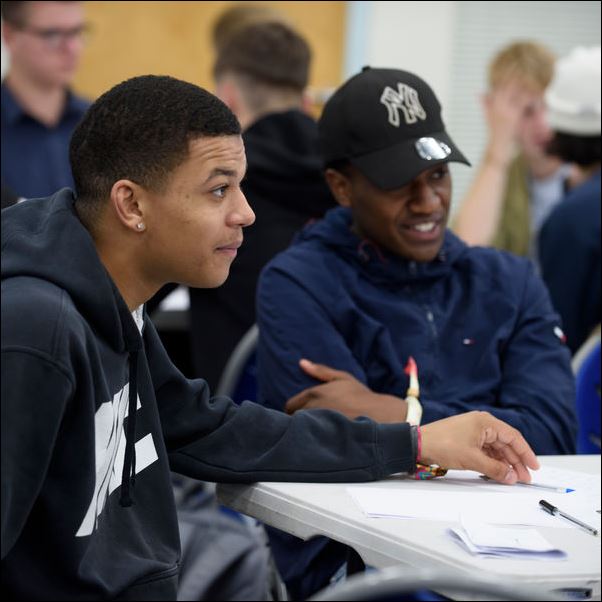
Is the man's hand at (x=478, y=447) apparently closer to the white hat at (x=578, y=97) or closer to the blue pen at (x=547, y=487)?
the blue pen at (x=547, y=487)

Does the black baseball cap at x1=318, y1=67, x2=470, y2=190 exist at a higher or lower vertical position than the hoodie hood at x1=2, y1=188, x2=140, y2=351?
higher

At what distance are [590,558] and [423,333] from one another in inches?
32.3

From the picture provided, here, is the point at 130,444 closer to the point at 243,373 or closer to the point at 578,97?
the point at 243,373

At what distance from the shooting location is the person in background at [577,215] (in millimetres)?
2934

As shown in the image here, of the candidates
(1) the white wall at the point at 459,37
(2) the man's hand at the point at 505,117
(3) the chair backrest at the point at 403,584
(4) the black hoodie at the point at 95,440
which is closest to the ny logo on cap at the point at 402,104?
(1) the white wall at the point at 459,37

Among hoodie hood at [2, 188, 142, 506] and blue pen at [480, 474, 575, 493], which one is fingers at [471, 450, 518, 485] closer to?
blue pen at [480, 474, 575, 493]

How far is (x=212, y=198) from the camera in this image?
59.2 inches

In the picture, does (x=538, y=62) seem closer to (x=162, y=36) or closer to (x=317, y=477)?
(x=162, y=36)

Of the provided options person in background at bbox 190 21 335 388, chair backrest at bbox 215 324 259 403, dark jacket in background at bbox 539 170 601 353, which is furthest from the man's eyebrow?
dark jacket in background at bbox 539 170 601 353

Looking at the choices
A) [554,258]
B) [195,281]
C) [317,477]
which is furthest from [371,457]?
[554,258]

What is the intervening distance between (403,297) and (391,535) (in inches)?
31.9

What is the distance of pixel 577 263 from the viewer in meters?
2.94

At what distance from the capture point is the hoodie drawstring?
58.9 inches

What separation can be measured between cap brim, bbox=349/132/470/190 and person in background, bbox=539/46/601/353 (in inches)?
33.9
